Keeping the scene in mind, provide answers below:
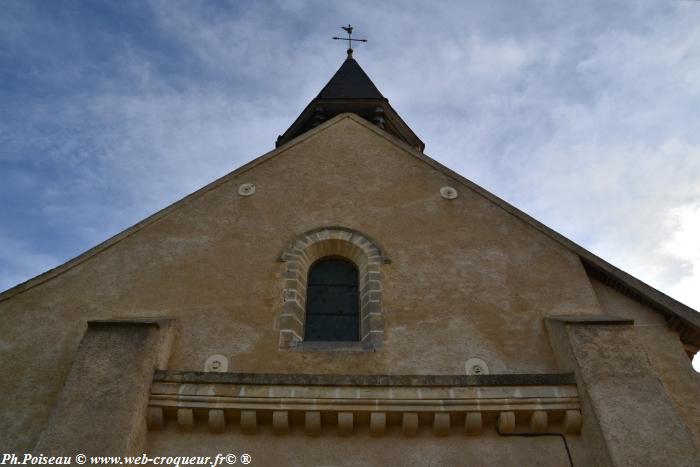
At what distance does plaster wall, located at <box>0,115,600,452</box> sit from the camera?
21.2 feet

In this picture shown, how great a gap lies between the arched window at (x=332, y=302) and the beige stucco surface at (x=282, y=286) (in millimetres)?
481

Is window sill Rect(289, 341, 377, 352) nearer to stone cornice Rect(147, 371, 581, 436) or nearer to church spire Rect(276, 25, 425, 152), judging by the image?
stone cornice Rect(147, 371, 581, 436)

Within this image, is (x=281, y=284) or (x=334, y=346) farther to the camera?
(x=281, y=284)

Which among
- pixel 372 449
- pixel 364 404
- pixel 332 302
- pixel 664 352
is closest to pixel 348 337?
pixel 332 302

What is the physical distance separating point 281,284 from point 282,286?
0.04 metres

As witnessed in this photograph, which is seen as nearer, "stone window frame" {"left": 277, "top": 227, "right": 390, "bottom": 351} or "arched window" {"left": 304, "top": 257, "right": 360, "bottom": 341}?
"stone window frame" {"left": 277, "top": 227, "right": 390, "bottom": 351}

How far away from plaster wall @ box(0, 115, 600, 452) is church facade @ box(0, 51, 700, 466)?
25 millimetres

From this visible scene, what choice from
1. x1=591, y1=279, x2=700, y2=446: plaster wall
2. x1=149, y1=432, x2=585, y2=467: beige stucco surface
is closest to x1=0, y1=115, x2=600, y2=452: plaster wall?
x1=591, y1=279, x2=700, y2=446: plaster wall

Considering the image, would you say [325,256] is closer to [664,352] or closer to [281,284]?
[281,284]

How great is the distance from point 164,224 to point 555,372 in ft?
17.1

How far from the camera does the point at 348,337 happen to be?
7156mm

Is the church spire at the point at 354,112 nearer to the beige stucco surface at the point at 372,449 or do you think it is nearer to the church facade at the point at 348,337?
the church facade at the point at 348,337

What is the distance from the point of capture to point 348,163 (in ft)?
30.6

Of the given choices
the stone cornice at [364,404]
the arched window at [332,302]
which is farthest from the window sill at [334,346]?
the stone cornice at [364,404]
